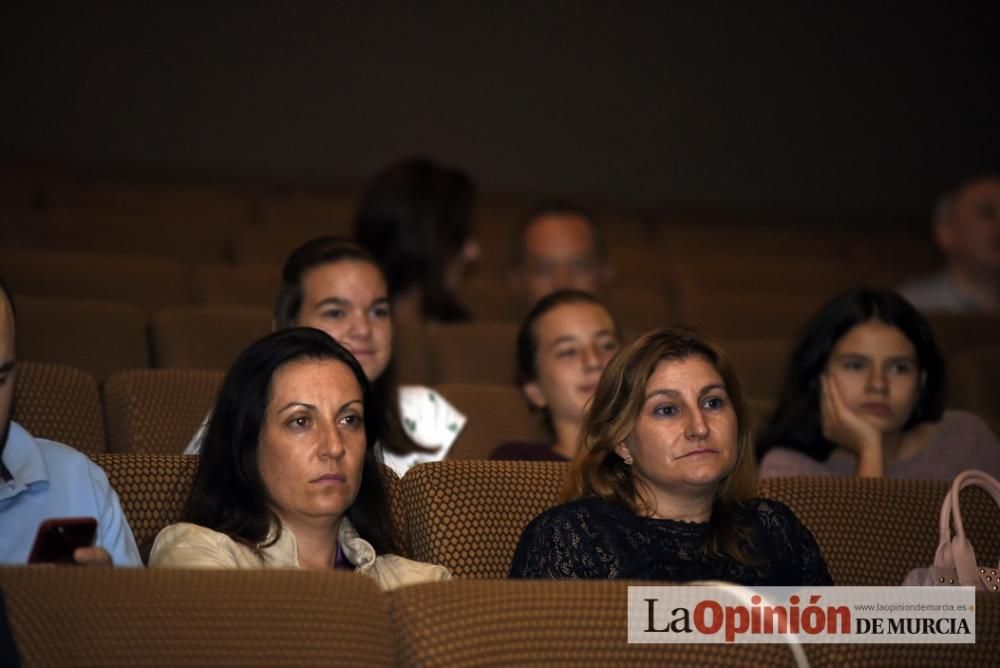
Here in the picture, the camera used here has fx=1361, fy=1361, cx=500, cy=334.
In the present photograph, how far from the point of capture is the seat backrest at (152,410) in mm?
2361

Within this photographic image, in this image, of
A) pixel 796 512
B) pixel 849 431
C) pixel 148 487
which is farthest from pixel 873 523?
pixel 148 487

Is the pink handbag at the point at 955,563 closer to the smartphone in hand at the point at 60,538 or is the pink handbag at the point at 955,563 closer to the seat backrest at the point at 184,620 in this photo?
the seat backrest at the point at 184,620

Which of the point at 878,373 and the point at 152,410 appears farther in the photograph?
the point at 878,373

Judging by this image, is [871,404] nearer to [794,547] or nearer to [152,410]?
[794,547]

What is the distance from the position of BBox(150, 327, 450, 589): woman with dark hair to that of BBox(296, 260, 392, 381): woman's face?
1.86ft

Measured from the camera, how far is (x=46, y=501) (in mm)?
1873

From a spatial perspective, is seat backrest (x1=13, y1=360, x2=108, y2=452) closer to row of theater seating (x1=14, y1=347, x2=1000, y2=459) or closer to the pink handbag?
row of theater seating (x1=14, y1=347, x2=1000, y2=459)

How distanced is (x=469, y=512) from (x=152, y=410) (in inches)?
26.6

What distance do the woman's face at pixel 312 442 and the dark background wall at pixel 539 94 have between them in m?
3.31

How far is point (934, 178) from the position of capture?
5.80 metres

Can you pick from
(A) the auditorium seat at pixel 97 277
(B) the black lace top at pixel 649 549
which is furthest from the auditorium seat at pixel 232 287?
(B) the black lace top at pixel 649 549

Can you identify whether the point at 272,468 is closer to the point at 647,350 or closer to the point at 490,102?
the point at 647,350

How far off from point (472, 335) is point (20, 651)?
1.78 m

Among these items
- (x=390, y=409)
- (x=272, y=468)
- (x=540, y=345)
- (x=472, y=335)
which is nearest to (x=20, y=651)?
(x=272, y=468)
